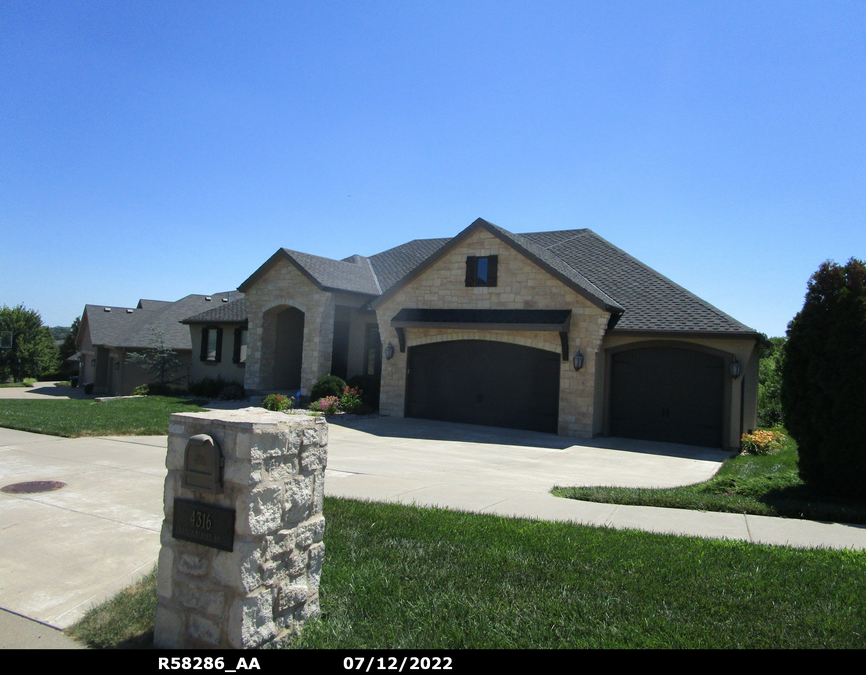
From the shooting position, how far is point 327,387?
19625 mm

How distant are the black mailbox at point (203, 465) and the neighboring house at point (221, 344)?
73.6 ft

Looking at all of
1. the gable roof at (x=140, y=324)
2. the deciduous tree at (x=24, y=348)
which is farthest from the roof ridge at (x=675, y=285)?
the deciduous tree at (x=24, y=348)

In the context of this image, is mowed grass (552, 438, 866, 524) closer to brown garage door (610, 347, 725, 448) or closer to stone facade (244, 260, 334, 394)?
brown garage door (610, 347, 725, 448)

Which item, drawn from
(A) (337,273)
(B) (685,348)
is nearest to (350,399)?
(A) (337,273)

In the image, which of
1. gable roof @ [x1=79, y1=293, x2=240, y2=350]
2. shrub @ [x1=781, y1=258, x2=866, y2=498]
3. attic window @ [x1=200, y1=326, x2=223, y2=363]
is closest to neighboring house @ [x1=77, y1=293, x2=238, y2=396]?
gable roof @ [x1=79, y1=293, x2=240, y2=350]

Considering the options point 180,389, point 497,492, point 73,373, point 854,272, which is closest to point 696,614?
point 497,492

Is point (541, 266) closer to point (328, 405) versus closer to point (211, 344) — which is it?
point (328, 405)

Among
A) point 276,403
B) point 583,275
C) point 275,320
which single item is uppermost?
point 583,275

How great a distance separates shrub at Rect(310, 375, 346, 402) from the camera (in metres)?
19.6

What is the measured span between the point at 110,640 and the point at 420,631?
2.05 metres

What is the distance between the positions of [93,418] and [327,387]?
665cm

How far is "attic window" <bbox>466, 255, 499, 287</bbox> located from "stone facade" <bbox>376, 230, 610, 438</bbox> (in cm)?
15

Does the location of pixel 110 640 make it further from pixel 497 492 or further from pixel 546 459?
pixel 546 459
